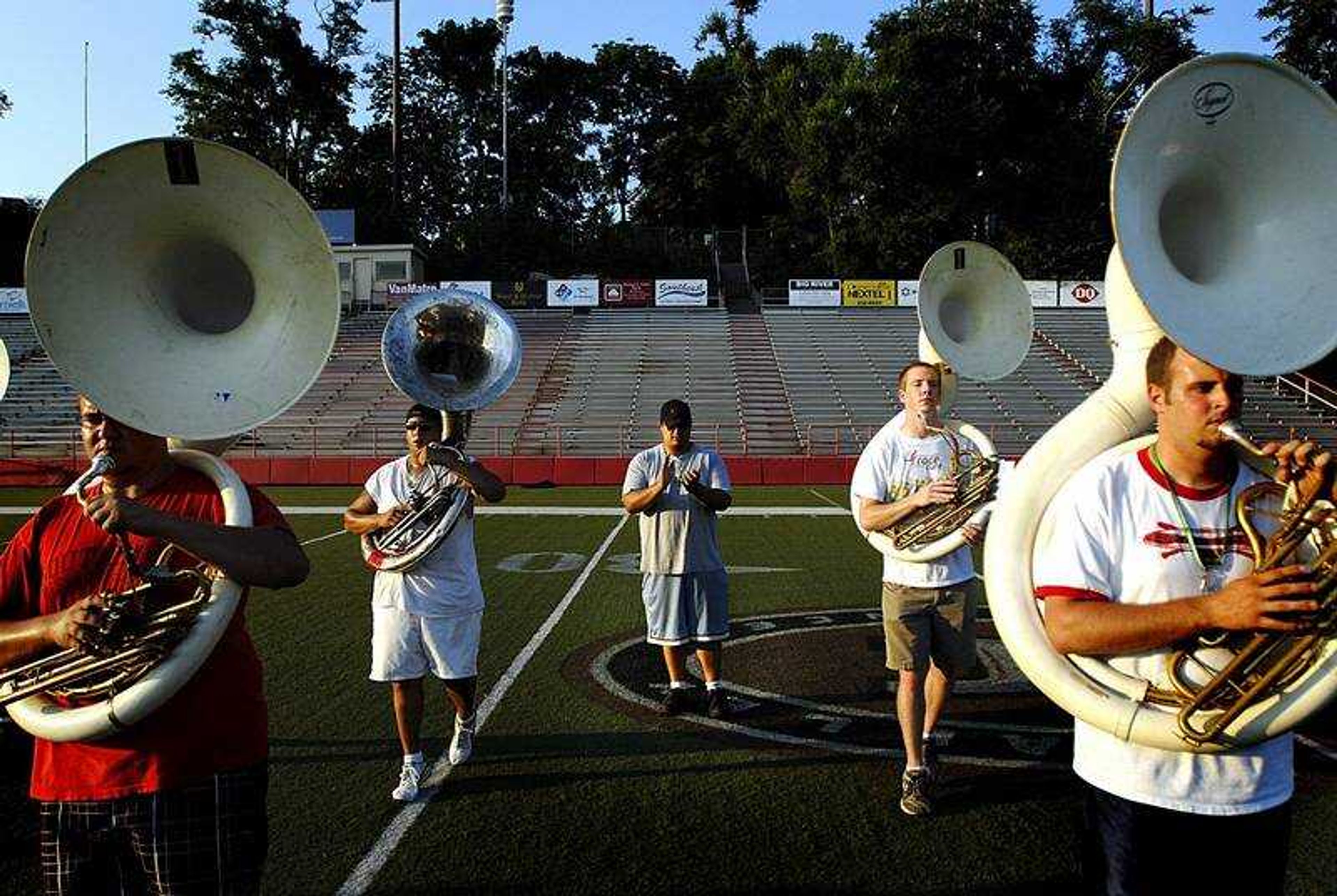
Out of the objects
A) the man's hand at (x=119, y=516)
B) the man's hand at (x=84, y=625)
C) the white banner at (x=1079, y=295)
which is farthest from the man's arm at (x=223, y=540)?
the white banner at (x=1079, y=295)

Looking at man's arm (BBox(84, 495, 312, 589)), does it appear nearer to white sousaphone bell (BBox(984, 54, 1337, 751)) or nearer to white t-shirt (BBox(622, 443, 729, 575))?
white sousaphone bell (BBox(984, 54, 1337, 751))

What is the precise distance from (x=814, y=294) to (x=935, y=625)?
33.4m

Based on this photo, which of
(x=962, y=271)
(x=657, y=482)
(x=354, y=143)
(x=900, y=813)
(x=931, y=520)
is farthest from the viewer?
(x=354, y=143)

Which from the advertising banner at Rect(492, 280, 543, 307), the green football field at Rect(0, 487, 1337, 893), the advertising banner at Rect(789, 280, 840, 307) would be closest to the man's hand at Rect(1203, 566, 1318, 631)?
the green football field at Rect(0, 487, 1337, 893)

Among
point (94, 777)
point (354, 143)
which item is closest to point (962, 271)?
point (94, 777)

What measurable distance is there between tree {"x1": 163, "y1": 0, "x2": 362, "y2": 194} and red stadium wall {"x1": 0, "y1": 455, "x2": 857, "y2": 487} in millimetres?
35499

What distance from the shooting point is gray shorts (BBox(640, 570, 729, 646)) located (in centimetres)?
586

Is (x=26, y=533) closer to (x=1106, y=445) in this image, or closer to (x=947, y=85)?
(x=1106, y=445)

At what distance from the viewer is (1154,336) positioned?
2.50 metres

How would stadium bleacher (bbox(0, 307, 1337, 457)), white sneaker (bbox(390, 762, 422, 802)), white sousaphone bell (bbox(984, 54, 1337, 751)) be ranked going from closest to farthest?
white sousaphone bell (bbox(984, 54, 1337, 751))
white sneaker (bbox(390, 762, 422, 802))
stadium bleacher (bbox(0, 307, 1337, 457))

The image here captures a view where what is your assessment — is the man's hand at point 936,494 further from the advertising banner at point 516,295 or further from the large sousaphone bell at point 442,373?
the advertising banner at point 516,295

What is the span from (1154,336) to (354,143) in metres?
63.8

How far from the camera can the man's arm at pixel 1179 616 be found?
6.58 ft

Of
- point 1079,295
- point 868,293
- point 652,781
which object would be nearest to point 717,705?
point 652,781
